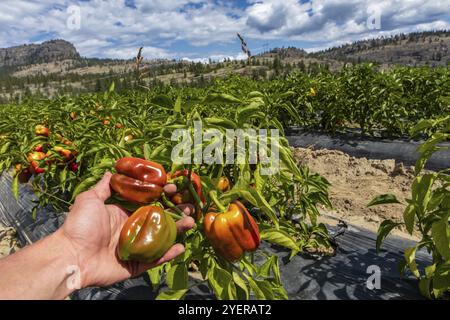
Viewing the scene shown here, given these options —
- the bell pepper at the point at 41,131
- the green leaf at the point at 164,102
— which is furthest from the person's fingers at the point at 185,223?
the bell pepper at the point at 41,131

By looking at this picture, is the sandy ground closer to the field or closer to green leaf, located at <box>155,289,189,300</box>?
the field

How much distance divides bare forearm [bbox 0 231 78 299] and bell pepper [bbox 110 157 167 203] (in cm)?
45

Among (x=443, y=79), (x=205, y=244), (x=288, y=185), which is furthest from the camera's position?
(x=443, y=79)

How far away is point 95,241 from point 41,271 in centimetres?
31

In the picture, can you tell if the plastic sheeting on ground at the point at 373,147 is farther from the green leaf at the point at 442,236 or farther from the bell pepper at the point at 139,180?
the bell pepper at the point at 139,180

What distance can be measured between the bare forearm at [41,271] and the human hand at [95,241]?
0.06 m

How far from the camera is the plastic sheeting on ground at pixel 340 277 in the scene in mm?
2863

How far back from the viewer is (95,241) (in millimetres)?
1906

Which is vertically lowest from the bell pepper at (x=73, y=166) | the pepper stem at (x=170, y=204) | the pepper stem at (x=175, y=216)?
the bell pepper at (x=73, y=166)

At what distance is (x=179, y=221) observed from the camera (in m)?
1.74

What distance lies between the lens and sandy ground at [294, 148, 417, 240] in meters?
5.59
